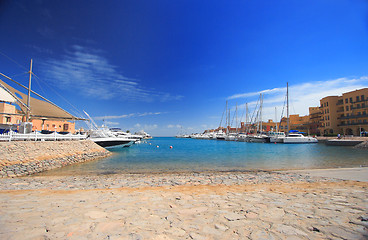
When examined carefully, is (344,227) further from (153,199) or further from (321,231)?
(153,199)

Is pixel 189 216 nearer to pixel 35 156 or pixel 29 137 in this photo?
pixel 35 156

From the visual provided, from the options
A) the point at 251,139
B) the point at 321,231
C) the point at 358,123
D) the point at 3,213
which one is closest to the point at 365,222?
the point at 321,231

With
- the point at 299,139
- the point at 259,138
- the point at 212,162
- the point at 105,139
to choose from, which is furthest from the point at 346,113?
the point at 105,139

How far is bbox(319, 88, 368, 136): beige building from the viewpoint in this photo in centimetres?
5599

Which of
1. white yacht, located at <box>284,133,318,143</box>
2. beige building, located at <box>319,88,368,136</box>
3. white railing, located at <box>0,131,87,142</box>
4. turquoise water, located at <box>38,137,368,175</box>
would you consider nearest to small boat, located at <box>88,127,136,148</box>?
turquoise water, located at <box>38,137,368,175</box>

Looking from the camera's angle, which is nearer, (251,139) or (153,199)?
(153,199)

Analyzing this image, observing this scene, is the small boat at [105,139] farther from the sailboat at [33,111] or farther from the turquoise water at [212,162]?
the sailboat at [33,111]

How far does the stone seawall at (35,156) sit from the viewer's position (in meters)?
12.7

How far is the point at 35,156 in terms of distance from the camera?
50.1 ft

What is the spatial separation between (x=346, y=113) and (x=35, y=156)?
85.0m

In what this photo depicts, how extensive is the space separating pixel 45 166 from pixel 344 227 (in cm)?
1926

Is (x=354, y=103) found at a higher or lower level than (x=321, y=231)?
higher

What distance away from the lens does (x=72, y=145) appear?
2203 centimetres

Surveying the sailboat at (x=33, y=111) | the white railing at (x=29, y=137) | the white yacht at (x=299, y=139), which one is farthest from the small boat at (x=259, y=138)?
the white railing at (x=29, y=137)
